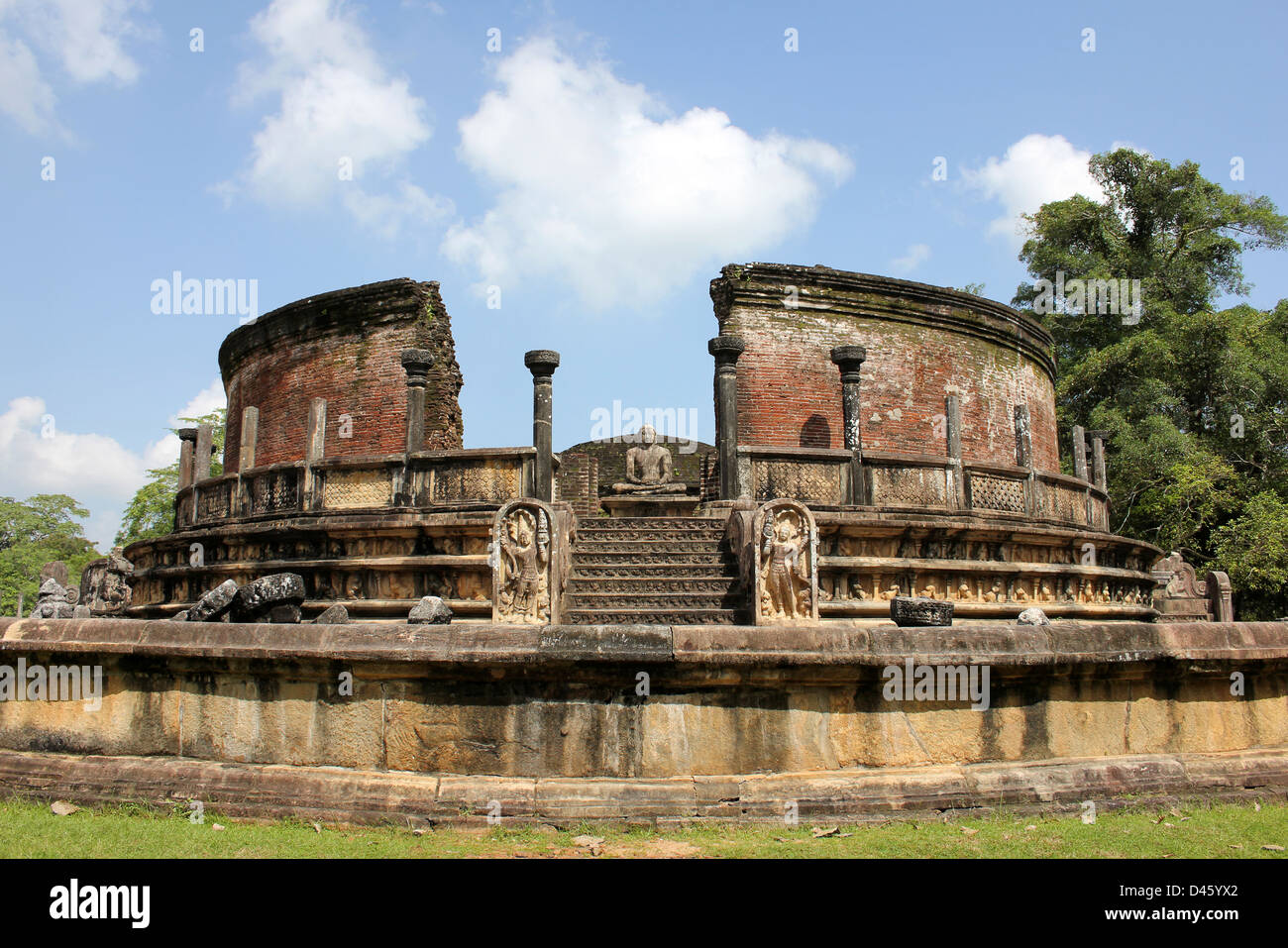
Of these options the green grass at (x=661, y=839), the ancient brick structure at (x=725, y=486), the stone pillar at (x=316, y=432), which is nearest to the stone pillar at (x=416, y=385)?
the ancient brick structure at (x=725, y=486)

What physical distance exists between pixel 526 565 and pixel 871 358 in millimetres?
9894

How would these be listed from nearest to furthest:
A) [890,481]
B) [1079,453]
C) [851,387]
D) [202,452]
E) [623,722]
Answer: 1. [623,722]
2. [890,481]
3. [851,387]
4. [202,452]
5. [1079,453]

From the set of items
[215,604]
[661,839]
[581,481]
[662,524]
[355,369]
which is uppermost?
[355,369]

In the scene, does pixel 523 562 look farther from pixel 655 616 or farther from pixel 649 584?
pixel 649 584

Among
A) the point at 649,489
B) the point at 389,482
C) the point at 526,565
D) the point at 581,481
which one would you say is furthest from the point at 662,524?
the point at 581,481

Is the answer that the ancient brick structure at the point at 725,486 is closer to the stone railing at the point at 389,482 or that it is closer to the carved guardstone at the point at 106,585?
the stone railing at the point at 389,482

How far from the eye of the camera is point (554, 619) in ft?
27.8

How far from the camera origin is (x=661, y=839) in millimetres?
4004

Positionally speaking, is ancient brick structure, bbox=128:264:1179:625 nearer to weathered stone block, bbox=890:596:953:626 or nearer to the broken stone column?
the broken stone column

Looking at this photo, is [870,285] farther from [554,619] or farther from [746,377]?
[554,619]

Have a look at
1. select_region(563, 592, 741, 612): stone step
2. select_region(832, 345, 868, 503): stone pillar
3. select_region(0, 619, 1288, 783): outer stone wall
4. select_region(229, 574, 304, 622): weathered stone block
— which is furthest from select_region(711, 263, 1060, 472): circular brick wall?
select_region(0, 619, 1288, 783): outer stone wall

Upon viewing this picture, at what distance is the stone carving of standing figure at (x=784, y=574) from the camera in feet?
26.6

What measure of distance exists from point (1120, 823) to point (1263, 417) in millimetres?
19513

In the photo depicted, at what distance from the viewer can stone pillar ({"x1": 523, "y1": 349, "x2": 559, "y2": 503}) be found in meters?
10.4
